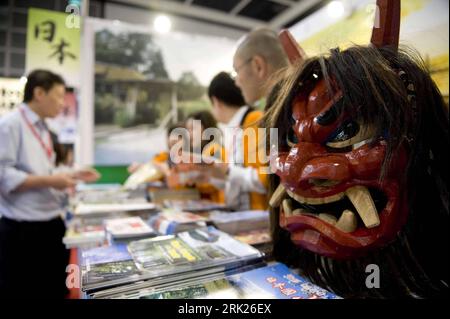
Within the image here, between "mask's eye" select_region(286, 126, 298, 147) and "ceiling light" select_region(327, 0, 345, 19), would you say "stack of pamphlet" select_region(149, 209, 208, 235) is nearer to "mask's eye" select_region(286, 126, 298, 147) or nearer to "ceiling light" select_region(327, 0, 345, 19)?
"mask's eye" select_region(286, 126, 298, 147)

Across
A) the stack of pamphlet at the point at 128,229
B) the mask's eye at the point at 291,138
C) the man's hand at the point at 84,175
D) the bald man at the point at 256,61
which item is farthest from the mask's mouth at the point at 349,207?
the man's hand at the point at 84,175

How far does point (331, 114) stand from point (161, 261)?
518 mm

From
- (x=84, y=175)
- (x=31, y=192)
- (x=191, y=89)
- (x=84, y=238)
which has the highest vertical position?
(x=191, y=89)

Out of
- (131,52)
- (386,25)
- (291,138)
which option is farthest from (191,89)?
(386,25)

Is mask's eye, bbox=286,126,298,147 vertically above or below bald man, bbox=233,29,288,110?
below

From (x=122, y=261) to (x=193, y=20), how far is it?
111 inches

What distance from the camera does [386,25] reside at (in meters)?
0.63

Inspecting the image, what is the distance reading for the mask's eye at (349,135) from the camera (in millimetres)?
601

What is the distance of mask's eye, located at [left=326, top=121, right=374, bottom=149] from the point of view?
23.6 inches

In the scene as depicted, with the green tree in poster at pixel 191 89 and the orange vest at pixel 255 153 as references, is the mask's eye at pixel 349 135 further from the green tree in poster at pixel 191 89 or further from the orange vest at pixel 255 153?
the green tree in poster at pixel 191 89

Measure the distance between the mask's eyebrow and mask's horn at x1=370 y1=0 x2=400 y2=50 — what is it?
6.1 inches

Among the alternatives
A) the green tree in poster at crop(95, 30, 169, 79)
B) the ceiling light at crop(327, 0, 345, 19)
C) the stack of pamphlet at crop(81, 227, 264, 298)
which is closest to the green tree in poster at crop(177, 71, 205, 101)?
the green tree in poster at crop(95, 30, 169, 79)

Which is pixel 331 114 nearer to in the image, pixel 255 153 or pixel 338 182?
pixel 338 182

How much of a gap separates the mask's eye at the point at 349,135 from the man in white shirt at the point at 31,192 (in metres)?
1.48
